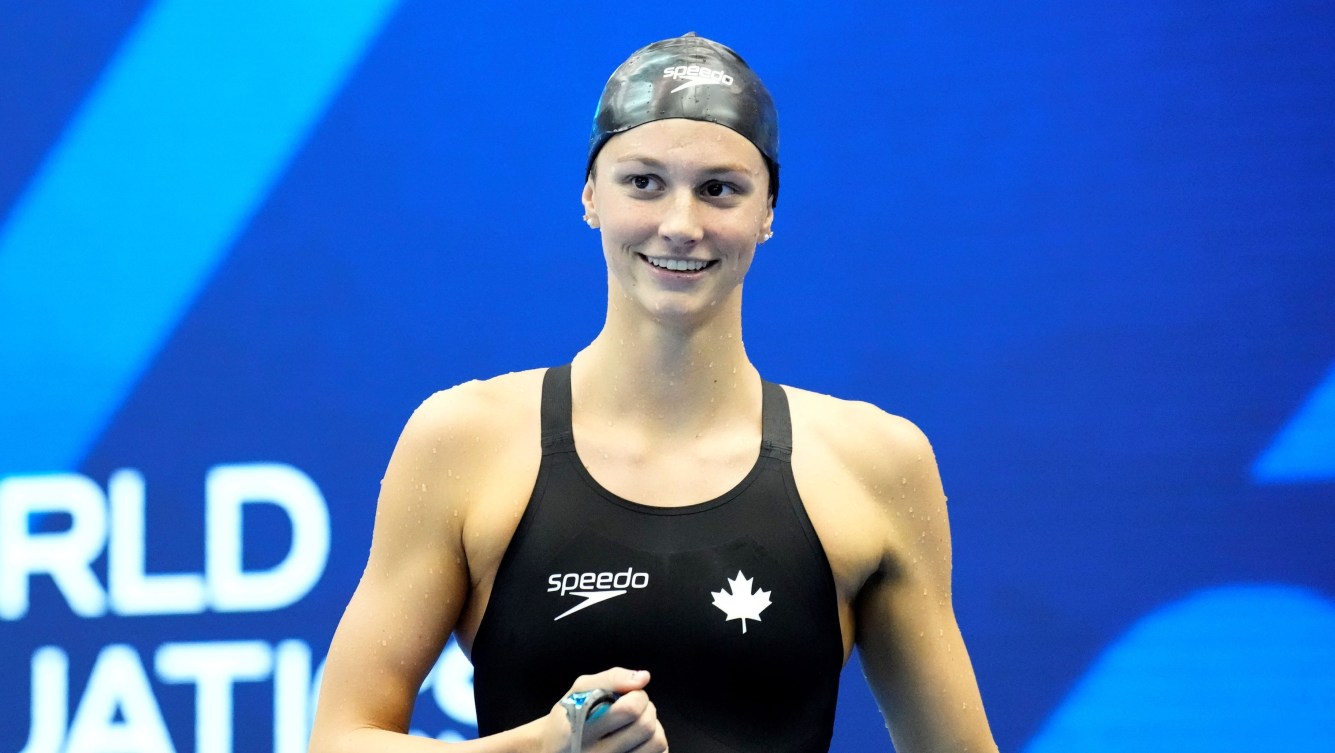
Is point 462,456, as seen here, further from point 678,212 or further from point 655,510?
point 678,212

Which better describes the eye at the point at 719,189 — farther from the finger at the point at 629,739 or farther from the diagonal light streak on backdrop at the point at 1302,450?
the diagonal light streak on backdrop at the point at 1302,450

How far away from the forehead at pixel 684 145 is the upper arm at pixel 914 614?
0.44 meters

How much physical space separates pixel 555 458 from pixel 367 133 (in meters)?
1.61

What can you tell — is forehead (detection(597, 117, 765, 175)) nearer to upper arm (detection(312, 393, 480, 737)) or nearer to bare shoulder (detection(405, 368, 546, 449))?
bare shoulder (detection(405, 368, 546, 449))

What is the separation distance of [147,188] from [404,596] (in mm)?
1766

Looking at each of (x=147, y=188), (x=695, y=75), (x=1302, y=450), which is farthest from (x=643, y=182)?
(x=1302, y=450)

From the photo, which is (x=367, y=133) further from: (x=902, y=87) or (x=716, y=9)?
(x=902, y=87)

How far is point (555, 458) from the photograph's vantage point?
208 cm

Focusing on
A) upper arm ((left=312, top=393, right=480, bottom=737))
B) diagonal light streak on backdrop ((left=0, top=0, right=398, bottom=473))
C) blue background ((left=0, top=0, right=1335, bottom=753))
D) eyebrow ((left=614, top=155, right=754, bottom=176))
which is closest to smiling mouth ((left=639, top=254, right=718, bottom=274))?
eyebrow ((left=614, top=155, right=754, bottom=176))

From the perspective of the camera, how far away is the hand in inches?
66.4

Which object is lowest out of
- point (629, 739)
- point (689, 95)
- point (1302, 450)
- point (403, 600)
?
point (629, 739)

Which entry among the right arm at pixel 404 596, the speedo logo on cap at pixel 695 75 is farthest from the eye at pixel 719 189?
the right arm at pixel 404 596

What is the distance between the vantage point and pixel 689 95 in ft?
6.87

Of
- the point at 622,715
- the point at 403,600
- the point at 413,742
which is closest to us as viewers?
the point at 622,715
